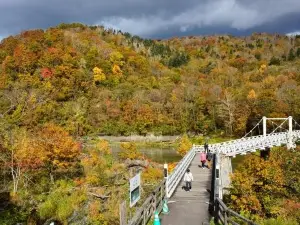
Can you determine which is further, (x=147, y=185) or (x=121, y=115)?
(x=121, y=115)

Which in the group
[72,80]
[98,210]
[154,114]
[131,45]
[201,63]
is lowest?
[98,210]

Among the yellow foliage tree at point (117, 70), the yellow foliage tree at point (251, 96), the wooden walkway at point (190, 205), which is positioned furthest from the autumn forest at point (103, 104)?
the wooden walkway at point (190, 205)

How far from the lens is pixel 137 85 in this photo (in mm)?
80375

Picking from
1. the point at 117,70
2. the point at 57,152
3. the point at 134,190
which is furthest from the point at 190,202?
the point at 117,70

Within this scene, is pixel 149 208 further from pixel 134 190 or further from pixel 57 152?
pixel 57 152

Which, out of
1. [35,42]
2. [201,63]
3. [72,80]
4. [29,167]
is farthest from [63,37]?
[29,167]

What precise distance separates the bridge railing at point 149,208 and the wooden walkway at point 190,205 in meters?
0.42

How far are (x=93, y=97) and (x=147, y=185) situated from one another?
56053 mm

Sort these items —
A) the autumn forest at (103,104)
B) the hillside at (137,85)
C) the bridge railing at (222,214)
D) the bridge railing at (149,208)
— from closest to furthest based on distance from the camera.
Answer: the bridge railing at (149,208) < the bridge railing at (222,214) < the autumn forest at (103,104) < the hillside at (137,85)

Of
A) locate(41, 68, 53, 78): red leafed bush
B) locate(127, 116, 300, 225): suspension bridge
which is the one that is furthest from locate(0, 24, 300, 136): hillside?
locate(127, 116, 300, 225): suspension bridge

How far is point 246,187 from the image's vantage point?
14.3 meters

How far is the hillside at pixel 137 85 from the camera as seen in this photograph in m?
57.5

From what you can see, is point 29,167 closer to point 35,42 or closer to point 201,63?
point 35,42

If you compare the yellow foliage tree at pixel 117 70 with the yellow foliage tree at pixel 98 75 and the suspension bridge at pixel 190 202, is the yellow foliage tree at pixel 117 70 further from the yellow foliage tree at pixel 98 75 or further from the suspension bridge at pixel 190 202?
the suspension bridge at pixel 190 202
